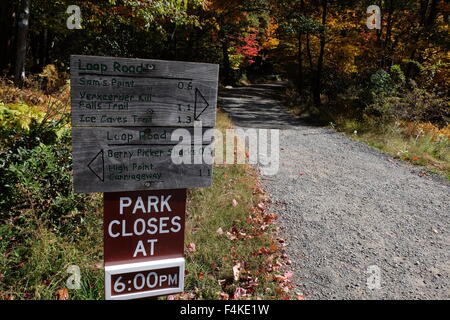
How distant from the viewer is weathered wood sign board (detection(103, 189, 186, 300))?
6.89 ft

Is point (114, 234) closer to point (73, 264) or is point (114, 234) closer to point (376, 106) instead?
point (73, 264)

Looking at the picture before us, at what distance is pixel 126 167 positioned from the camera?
6.63ft

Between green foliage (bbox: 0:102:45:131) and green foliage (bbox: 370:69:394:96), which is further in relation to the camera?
green foliage (bbox: 370:69:394:96)

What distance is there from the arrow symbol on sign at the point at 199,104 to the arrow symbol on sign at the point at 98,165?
0.59m

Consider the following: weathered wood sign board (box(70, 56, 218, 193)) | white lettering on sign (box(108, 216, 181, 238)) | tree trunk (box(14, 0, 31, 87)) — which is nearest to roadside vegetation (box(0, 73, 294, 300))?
white lettering on sign (box(108, 216, 181, 238))

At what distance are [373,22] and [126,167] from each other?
15664 millimetres

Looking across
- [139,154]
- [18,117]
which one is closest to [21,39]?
[18,117]

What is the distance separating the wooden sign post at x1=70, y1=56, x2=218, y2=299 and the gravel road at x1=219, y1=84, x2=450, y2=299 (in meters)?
1.80

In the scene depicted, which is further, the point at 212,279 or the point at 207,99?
the point at 212,279

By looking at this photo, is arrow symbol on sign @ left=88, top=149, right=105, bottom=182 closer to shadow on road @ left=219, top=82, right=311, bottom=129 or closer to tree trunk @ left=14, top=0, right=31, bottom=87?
tree trunk @ left=14, top=0, right=31, bottom=87

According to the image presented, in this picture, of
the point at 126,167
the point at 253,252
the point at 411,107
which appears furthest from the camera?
the point at 411,107
